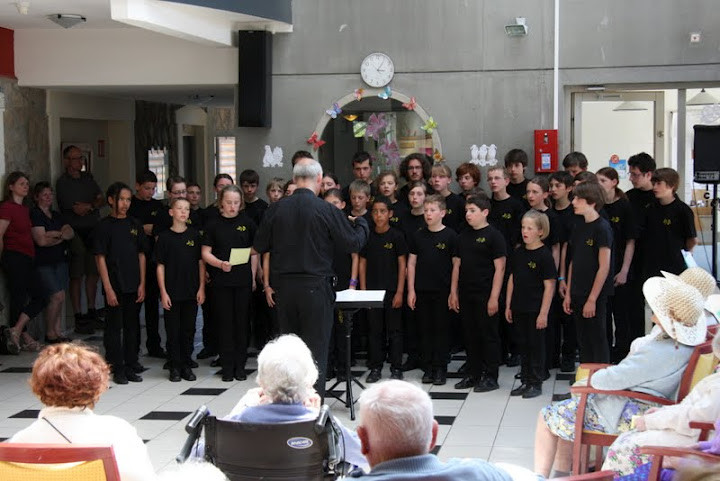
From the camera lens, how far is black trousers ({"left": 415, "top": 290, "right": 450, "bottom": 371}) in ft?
27.8

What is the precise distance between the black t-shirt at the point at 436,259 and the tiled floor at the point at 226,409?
0.82 metres

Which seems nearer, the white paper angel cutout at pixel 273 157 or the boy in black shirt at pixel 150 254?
the boy in black shirt at pixel 150 254

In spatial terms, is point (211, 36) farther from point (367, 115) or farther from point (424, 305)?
point (424, 305)

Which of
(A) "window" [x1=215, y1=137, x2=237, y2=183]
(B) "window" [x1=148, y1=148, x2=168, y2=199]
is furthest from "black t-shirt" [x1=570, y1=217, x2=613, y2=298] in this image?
(A) "window" [x1=215, y1=137, x2=237, y2=183]

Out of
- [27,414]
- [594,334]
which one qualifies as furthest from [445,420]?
[27,414]

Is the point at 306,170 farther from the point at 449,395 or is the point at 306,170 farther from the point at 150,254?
the point at 150,254

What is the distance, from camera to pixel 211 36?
1039 cm

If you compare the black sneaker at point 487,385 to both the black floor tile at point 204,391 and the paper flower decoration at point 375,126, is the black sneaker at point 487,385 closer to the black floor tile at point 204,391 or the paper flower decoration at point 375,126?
the black floor tile at point 204,391

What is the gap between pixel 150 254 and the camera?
9305mm

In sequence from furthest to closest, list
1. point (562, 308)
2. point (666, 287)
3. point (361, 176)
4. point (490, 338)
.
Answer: point (361, 176) → point (562, 308) → point (490, 338) → point (666, 287)

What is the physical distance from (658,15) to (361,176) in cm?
324

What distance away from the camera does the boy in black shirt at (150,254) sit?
32.3ft

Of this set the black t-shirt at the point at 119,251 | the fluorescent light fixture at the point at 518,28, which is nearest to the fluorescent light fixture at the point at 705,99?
the fluorescent light fixture at the point at 518,28

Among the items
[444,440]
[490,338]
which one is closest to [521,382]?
[490,338]
